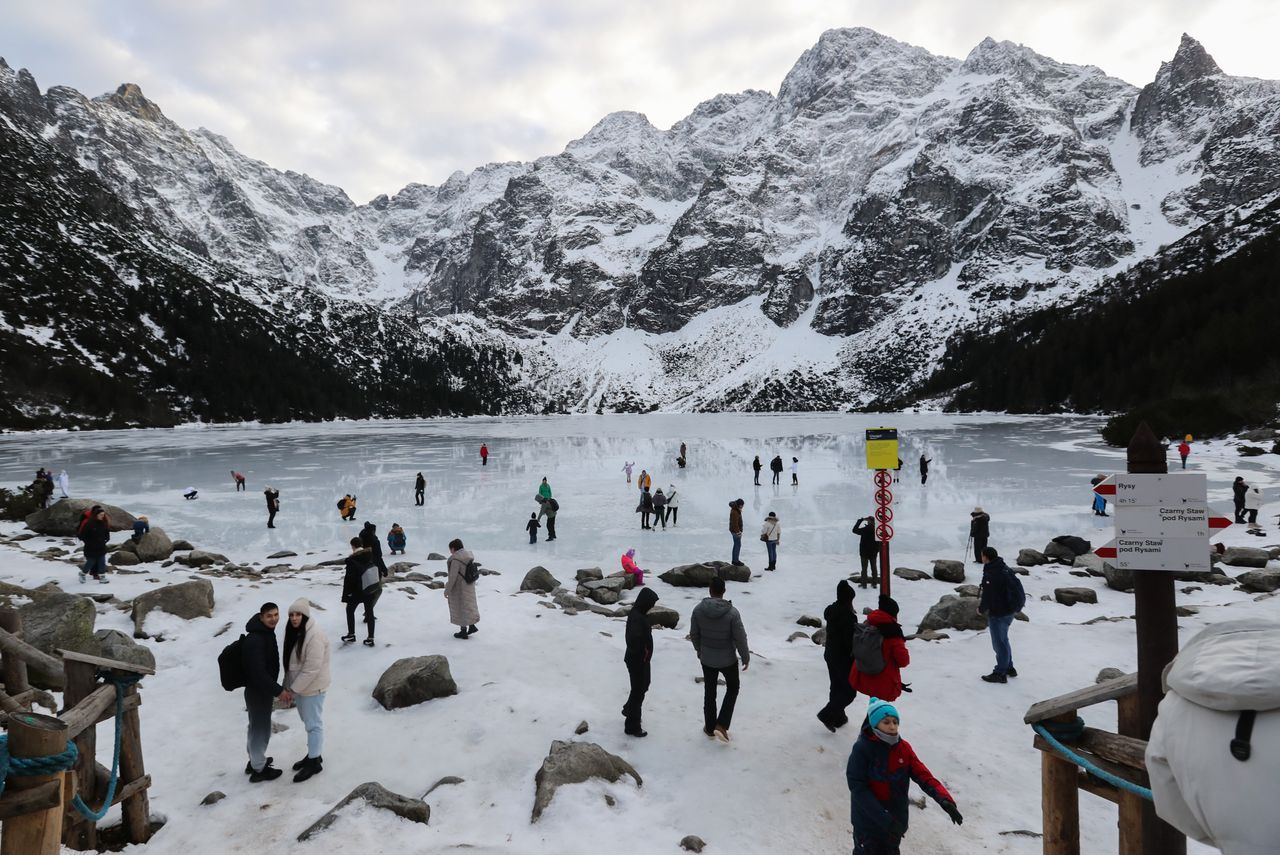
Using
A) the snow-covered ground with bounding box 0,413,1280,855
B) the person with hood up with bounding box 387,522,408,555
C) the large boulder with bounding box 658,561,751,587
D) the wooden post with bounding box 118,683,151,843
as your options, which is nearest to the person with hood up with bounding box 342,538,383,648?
the snow-covered ground with bounding box 0,413,1280,855

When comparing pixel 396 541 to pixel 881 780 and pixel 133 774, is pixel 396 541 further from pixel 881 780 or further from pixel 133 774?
pixel 881 780

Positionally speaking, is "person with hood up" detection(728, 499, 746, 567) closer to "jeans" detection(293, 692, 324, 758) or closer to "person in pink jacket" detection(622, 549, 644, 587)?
"person in pink jacket" detection(622, 549, 644, 587)

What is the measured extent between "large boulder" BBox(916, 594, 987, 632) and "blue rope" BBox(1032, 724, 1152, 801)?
8904 mm

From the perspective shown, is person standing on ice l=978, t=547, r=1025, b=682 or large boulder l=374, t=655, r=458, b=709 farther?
person standing on ice l=978, t=547, r=1025, b=682

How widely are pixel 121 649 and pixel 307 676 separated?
12.9 feet

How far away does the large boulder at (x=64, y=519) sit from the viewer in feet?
65.3

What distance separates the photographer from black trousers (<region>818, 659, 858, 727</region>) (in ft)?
24.4

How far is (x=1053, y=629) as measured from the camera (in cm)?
1087

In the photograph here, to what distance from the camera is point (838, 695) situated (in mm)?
7500

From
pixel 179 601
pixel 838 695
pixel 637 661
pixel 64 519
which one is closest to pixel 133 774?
pixel 637 661

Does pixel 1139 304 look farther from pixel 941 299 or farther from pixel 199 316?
pixel 199 316

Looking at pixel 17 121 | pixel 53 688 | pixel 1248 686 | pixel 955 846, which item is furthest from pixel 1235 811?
pixel 17 121

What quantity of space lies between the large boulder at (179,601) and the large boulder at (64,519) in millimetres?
11233

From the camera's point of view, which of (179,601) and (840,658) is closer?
(840,658)
